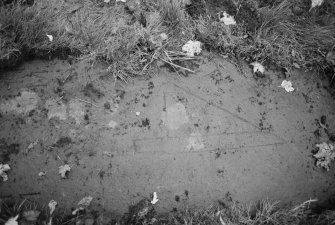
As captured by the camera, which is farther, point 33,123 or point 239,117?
point 239,117

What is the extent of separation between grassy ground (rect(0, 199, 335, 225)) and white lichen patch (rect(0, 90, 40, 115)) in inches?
26.9

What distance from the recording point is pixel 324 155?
262 cm

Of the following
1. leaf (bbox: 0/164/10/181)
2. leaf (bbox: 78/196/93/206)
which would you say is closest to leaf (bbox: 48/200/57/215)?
leaf (bbox: 78/196/93/206)

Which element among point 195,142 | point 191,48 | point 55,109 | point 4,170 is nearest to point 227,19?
point 191,48

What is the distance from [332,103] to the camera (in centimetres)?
284

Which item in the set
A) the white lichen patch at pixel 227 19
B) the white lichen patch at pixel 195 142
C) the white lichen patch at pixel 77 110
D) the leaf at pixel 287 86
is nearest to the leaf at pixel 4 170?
the white lichen patch at pixel 77 110

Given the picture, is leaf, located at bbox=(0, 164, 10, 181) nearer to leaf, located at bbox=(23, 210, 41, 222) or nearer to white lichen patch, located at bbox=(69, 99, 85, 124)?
leaf, located at bbox=(23, 210, 41, 222)

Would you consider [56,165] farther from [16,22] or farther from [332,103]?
[332,103]

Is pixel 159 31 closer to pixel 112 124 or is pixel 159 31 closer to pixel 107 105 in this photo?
pixel 107 105

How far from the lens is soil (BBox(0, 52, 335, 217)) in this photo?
2.28 m

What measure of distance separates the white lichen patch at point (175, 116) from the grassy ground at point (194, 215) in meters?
0.63

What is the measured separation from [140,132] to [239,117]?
0.85 metres

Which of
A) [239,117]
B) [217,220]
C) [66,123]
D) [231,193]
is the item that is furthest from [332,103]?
[66,123]

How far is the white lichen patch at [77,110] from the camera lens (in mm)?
2418
